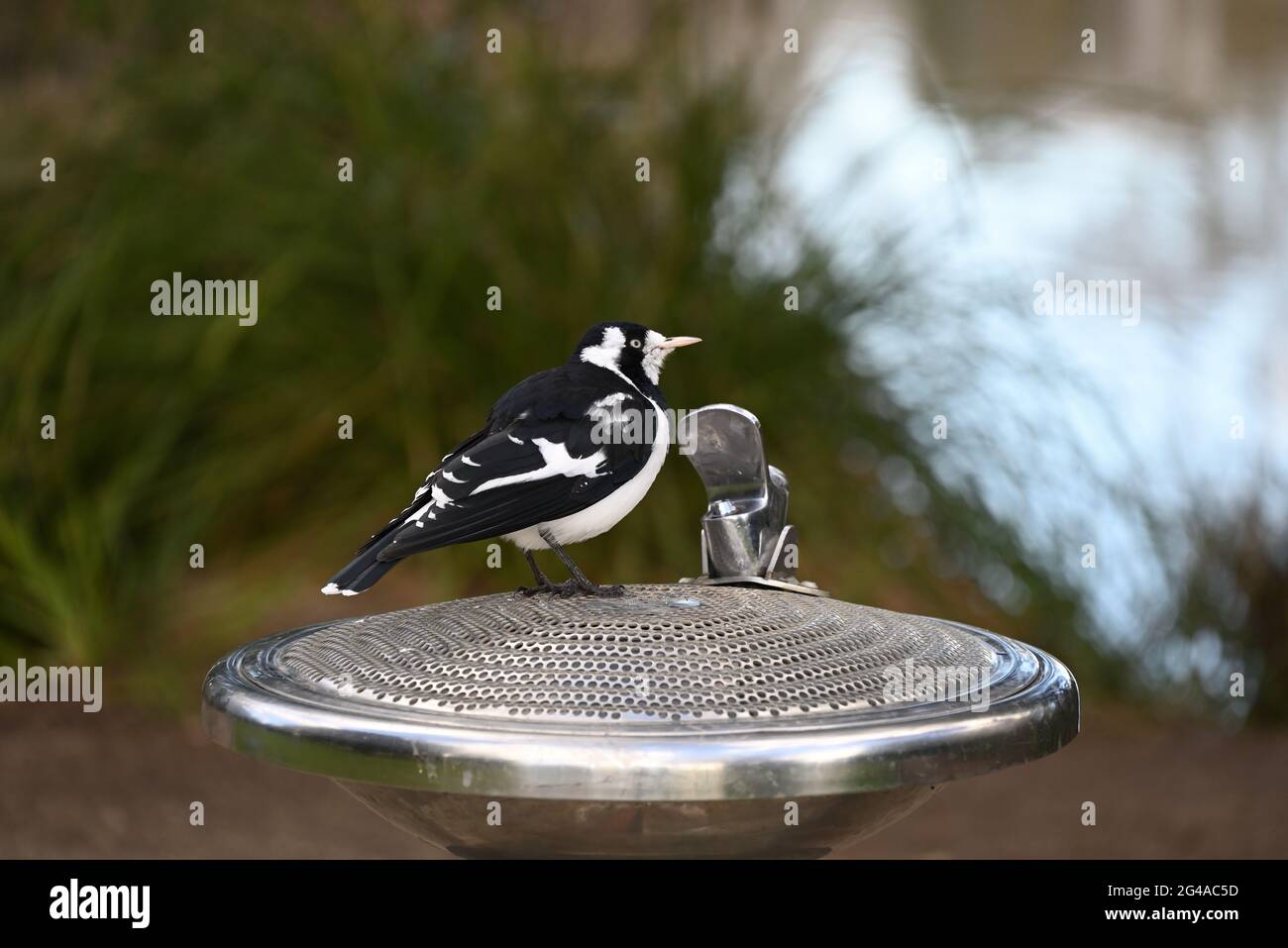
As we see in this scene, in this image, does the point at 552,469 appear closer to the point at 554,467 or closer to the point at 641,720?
the point at 554,467

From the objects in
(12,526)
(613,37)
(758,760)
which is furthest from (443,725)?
(613,37)

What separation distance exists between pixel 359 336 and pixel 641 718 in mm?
3232

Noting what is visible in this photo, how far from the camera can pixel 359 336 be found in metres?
4.48

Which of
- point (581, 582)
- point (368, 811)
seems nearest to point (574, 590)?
point (581, 582)

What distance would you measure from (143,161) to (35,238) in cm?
42

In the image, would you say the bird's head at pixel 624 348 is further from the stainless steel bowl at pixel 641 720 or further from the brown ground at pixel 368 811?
the brown ground at pixel 368 811

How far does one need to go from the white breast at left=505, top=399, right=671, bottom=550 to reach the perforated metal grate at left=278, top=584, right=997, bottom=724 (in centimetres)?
10

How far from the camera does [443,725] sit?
1.42 metres

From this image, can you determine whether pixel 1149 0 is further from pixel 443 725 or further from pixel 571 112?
pixel 443 725

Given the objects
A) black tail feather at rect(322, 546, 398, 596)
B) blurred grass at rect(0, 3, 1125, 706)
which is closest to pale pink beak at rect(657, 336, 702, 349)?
black tail feather at rect(322, 546, 398, 596)

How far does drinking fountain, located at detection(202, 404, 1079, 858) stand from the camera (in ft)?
4.54
